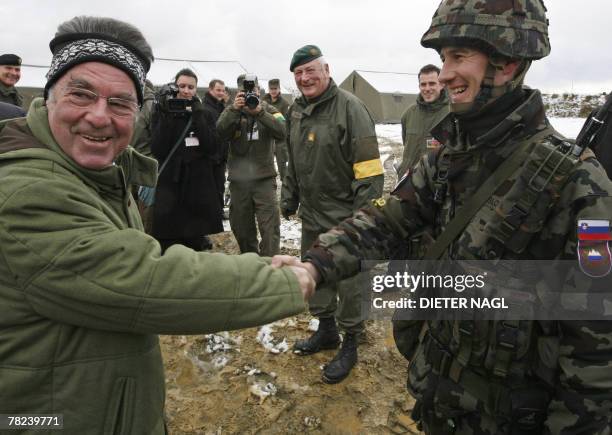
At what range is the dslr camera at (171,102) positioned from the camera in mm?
4809

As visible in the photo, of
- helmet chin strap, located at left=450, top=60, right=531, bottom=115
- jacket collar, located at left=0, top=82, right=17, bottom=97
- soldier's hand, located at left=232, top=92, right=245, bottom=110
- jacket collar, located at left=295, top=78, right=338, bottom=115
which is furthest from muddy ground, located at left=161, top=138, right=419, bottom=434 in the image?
jacket collar, located at left=0, top=82, right=17, bottom=97

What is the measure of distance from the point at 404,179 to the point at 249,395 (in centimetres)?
230

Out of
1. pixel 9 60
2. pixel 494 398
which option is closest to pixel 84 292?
pixel 494 398

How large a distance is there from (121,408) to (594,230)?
5.71ft

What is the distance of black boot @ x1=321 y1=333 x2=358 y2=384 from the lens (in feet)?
11.7

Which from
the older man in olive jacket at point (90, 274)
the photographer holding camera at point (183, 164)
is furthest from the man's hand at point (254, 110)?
the older man in olive jacket at point (90, 274)

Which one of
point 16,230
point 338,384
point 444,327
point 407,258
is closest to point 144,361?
point 16,230

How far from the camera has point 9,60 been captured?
6574 millimetres

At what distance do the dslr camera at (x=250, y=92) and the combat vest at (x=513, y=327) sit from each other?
12.0 feet

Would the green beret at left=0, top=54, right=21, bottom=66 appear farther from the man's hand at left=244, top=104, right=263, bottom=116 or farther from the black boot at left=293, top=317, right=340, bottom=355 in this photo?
the black boot at left=293, top=317, right=340, bottom=355

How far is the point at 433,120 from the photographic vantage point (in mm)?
5602

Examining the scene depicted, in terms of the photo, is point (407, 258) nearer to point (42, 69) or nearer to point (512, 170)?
point (512, 170)

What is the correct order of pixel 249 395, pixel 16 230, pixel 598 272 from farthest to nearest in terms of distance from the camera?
pixel 249 395, pixel 598 272, pixel 16 230

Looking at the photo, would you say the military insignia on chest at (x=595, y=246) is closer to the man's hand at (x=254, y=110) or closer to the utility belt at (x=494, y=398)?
the utility belt at (x=494, y=398)
